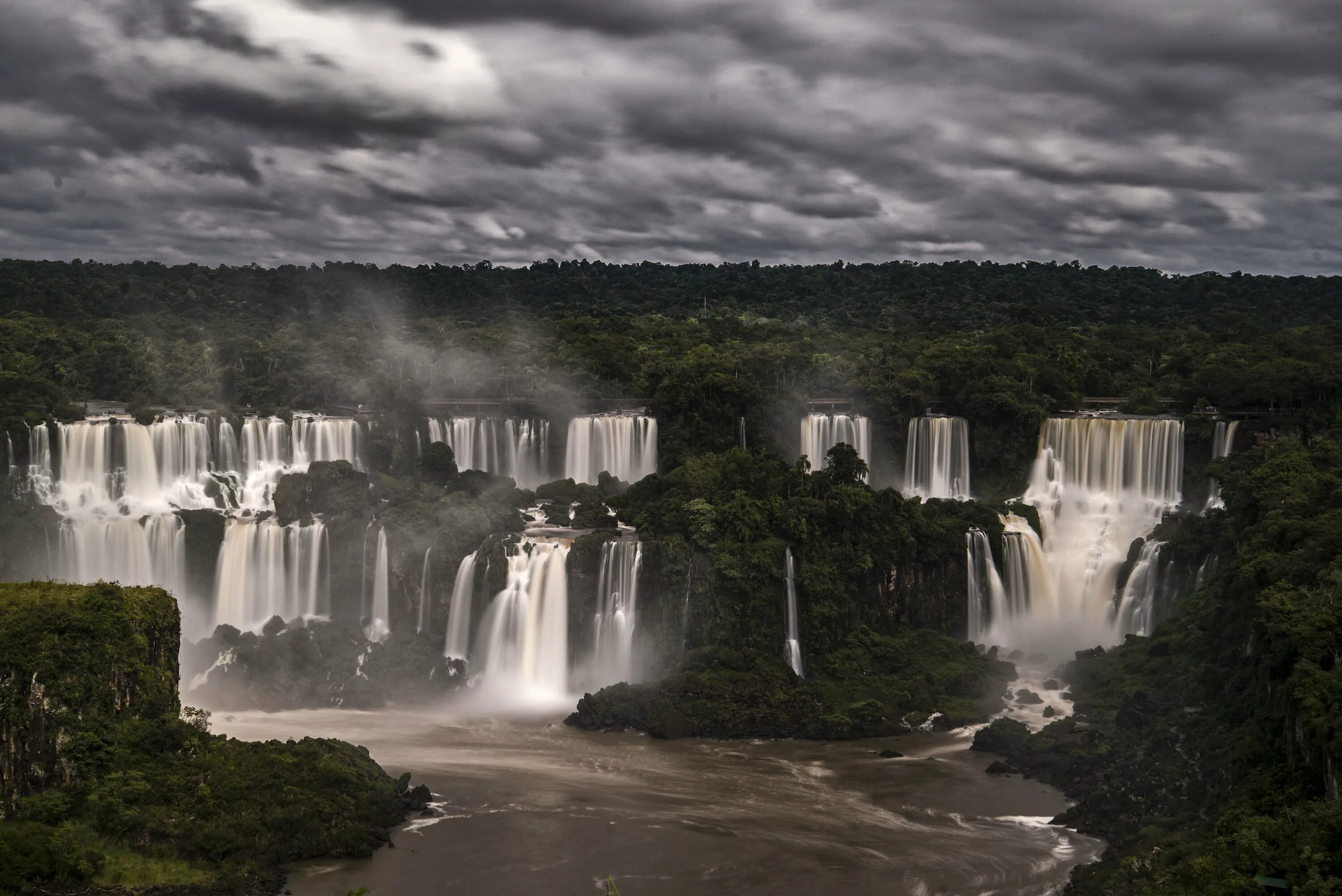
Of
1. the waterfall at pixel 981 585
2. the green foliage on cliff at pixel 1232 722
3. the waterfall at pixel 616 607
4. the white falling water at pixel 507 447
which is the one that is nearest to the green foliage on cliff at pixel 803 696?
the waterfall at pixel 616 607

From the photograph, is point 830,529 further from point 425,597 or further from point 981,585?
point 425,597

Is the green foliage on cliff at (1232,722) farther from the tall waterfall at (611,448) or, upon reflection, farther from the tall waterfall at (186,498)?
the tall waterfall at (186,498)

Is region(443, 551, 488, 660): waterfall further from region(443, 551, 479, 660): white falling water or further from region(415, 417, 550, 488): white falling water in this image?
region(415, 417, 550, 488): white falling water

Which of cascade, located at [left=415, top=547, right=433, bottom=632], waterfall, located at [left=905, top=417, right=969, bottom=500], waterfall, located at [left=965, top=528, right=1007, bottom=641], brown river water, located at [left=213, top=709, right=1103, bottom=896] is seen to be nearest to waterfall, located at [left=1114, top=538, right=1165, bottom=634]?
waterfall, located at [left=965, top=528, right=1007, bottom=641]

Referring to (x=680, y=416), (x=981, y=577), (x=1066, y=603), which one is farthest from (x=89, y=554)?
(x=1066, y=603)

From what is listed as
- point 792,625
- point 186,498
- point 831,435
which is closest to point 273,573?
point 186,498
